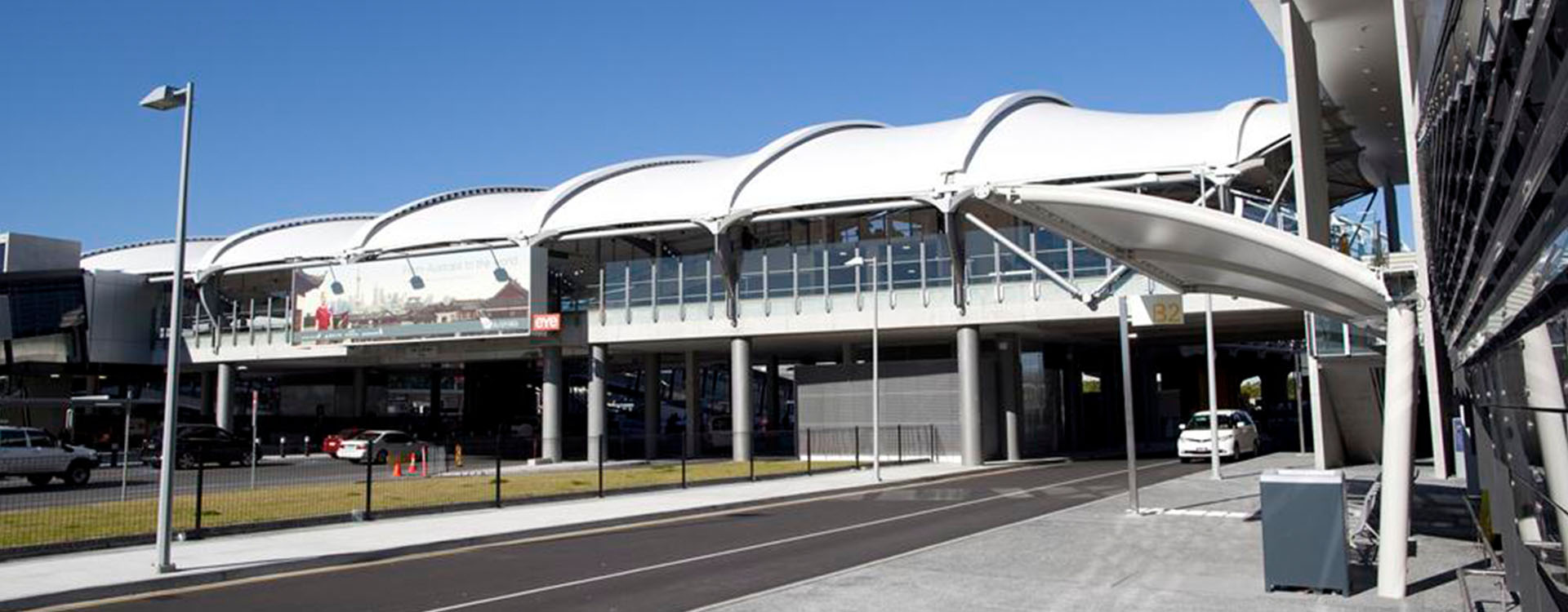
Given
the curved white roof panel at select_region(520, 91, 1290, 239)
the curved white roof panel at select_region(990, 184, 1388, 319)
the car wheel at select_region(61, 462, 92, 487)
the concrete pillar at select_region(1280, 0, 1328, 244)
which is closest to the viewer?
the curved white roof panel at select_region(990, 184, 1388, 319)

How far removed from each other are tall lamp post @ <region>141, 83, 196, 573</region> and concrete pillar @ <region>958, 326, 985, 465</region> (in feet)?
97.8

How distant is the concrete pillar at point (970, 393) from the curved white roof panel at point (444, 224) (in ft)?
64.8


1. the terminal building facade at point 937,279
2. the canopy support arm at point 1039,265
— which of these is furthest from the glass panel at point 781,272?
the canopy support arm at point 1039,265

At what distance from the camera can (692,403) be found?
5178 centimetres

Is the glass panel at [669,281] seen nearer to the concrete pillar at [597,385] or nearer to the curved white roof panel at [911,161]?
the curved white roof panel at [911,161]

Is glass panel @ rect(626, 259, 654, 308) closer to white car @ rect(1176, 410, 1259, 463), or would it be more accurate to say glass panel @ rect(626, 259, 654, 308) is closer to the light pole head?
white car @ rect(1176, 410, 1259, 463)

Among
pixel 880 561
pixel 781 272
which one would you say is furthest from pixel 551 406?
pixel 880 561

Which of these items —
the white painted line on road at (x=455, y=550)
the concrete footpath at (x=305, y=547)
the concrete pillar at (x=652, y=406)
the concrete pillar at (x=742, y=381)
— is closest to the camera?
the white painted line on road at (x=455, y=550)

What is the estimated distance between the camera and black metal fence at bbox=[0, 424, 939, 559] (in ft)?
64.3

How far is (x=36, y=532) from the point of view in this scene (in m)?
18.3

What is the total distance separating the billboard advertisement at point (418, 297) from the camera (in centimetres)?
4878

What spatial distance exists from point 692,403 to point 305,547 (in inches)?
1374

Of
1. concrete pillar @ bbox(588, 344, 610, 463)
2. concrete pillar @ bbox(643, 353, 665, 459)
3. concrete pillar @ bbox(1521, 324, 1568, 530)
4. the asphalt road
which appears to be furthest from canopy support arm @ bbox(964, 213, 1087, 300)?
concrete pillar @ bbox(1521, 324, 1568, 530)

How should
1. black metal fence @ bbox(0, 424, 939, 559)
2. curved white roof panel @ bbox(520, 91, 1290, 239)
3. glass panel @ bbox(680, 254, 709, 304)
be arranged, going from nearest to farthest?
black metal fence @ bbox(0, 424, 939, 559) < curved white roof panel @ bbox(520, 91, 1290, 239) < glass panel @ bbox(680, 254, 709, 304)
